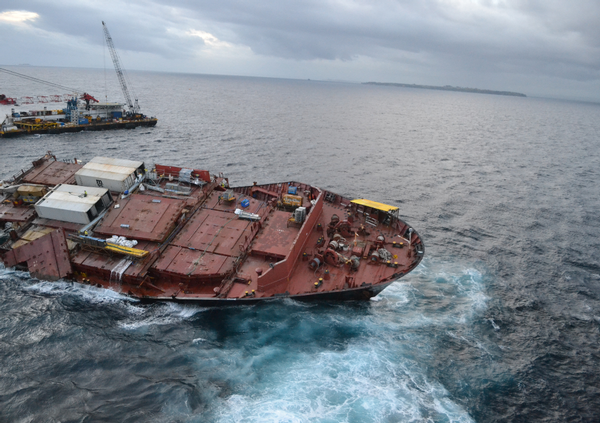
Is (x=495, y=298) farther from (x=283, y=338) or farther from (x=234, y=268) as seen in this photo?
(x=234, y=268)

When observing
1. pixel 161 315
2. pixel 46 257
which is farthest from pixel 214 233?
pixel 46 257

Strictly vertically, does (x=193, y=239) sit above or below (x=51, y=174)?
below

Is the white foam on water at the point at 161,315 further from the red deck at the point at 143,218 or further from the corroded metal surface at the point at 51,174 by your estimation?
the corroded metal surface at the point at 51,174

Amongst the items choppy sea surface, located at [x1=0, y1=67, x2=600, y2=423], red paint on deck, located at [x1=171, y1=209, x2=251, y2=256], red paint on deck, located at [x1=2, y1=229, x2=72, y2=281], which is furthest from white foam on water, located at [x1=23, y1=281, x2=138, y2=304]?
red paint on deck, located at [x1=171, y1=209, x2=251, y2=256]

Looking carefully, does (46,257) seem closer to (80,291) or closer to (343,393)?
(80,291)

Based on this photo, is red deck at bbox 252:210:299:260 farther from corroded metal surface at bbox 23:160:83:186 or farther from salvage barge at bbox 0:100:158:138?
salvage barge at bbox 0:100:158:138

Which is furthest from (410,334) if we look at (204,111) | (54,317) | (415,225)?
(204,111)

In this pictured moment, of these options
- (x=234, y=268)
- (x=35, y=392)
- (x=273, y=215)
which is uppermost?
(x=273, y=215)

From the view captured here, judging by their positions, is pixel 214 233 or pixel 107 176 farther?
pixel 107 176
